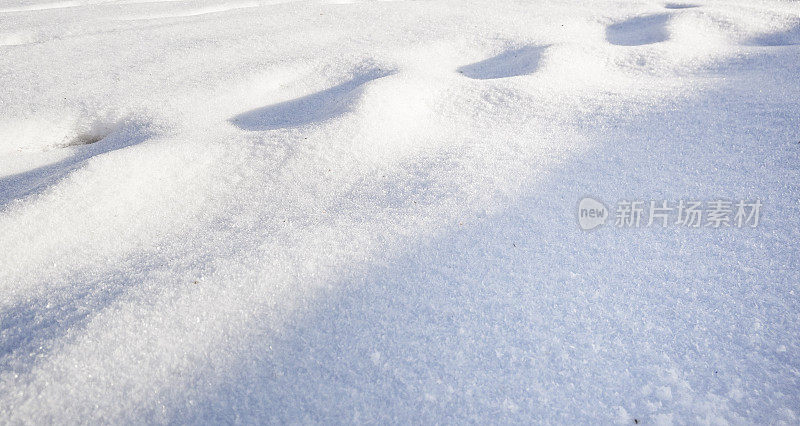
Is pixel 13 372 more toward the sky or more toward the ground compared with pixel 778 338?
more toward the sky

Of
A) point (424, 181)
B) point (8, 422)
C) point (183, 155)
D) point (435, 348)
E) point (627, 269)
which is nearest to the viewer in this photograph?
point (8, 422)

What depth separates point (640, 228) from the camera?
3.40ft

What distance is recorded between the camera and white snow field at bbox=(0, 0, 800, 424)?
29.7 inches

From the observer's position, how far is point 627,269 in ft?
3.07

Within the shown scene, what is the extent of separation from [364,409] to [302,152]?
830 mm

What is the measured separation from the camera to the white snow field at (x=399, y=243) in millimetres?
753

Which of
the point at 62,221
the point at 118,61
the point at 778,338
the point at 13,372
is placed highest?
the point at 118,61

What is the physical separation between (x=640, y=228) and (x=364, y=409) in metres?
0.77

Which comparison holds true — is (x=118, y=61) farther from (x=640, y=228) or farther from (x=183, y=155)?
(x=640, y=228)

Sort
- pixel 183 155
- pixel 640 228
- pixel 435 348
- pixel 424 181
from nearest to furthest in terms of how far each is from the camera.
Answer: pixel 435 348 < pixel 640 228 < pixel 424 181 < pixel 183 155

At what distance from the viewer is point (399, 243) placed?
1027mm

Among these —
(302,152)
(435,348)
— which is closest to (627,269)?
(435,348)

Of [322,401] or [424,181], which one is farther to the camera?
[424,181]

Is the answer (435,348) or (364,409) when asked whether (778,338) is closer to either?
(435,348)
